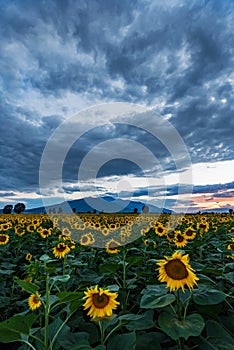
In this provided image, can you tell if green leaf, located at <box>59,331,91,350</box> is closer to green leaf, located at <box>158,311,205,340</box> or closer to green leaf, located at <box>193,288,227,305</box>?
green leaf, located at <box>158,311,205,340</box>

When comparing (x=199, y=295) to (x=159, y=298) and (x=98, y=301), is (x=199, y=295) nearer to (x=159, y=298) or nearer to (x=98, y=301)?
(x=159, y=298)

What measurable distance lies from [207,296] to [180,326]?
0.38m

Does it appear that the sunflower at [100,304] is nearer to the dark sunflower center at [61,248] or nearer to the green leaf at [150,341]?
the green leaf at [150,341]

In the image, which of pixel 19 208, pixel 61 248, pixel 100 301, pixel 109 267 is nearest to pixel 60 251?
pixel 61 248

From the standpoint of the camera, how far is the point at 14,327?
1.87 m

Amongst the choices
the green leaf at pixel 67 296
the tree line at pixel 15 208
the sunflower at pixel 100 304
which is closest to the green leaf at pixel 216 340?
the sunflower at pixel 100 304

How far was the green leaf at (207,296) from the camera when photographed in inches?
82.7

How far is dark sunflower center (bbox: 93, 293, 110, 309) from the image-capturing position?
222 cm

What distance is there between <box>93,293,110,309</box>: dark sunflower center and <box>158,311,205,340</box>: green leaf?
0.45m

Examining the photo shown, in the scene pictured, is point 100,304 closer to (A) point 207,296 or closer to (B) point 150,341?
(B) point 150,341

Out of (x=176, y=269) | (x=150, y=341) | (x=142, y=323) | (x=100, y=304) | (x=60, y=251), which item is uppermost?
(x=176, y=269)

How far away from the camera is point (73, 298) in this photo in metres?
2.05

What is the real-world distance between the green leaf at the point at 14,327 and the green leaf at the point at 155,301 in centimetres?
77

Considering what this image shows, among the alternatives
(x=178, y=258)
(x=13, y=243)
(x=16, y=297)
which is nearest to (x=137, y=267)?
(x=16, y=297)
